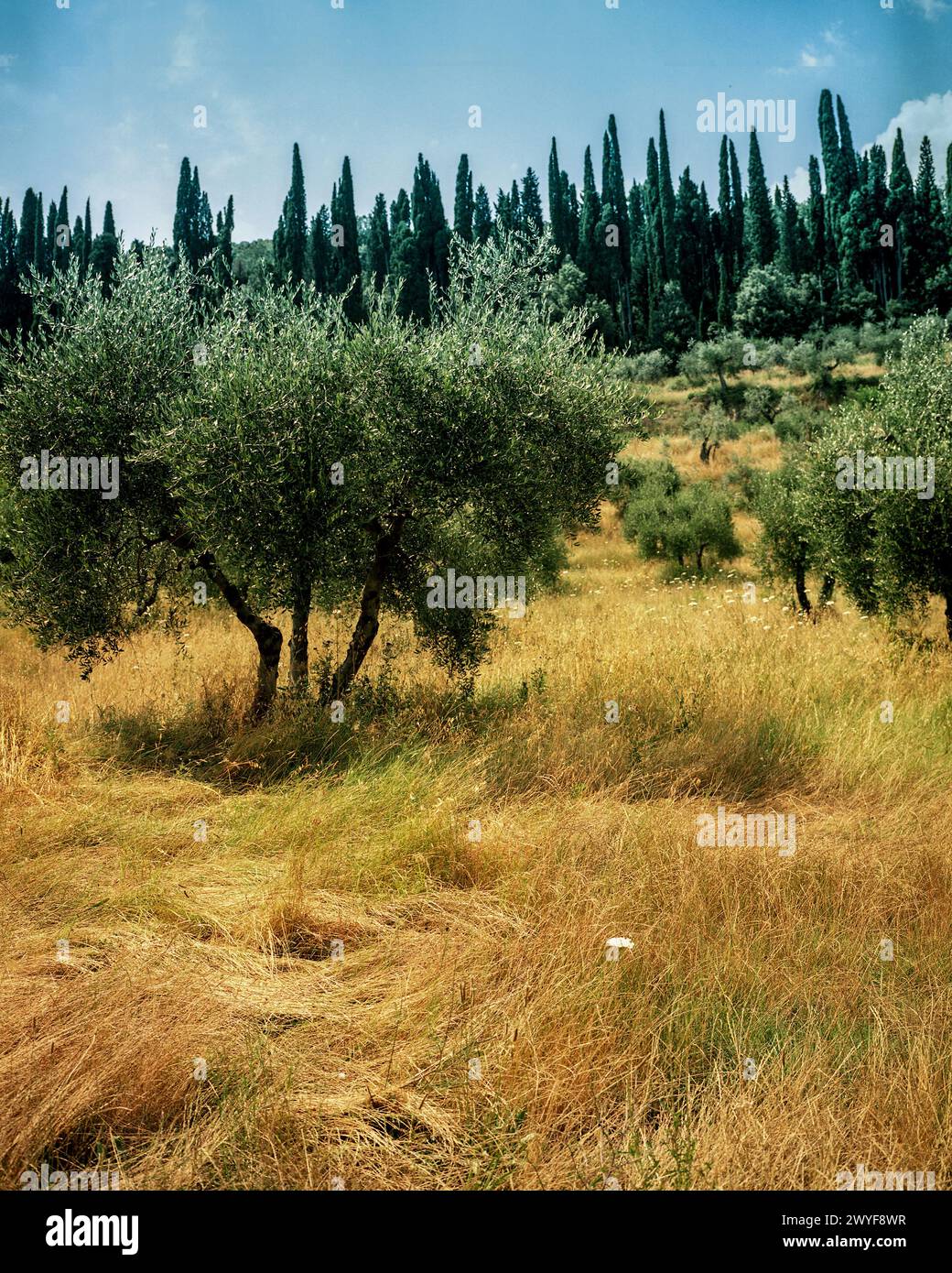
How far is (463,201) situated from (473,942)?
9625 cm

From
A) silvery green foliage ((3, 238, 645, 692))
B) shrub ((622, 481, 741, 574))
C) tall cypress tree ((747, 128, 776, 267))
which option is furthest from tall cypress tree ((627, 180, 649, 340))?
silvery green foliage ((3, 238, 645, 692))

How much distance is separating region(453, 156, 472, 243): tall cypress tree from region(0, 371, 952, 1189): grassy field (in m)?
88.7

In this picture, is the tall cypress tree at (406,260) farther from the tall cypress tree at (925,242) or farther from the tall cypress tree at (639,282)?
the tall cypress tree at (925,242)

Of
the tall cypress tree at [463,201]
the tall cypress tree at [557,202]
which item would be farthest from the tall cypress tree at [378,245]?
the tall cypress tree at [557,202]

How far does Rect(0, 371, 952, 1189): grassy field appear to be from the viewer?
3.18m

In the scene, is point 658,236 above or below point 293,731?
above

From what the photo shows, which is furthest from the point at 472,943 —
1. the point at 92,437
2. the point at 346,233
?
the point at 346,233

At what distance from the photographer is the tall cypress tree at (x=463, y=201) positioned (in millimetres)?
85438

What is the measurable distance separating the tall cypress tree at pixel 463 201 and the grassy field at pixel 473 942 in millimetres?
88713

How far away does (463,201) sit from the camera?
282 ft

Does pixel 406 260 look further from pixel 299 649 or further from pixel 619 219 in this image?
pixel 299 649

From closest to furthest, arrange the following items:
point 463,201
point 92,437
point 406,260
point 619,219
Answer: point 92,437
point 406,260
point 619,219
point 463,201

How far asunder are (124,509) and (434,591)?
4.10 metres

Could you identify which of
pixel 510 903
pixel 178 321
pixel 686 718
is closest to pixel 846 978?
pixel 510 903
